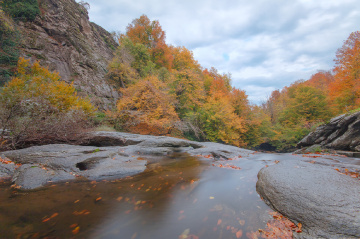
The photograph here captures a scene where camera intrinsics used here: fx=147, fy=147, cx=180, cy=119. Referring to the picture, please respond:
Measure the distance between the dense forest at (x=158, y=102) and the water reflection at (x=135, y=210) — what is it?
4.28 m

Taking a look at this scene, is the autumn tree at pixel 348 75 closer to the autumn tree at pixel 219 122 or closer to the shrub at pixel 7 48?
the autumn tree at pixel 219 122

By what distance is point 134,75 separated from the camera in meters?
19.6

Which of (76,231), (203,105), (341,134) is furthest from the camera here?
(203,105)

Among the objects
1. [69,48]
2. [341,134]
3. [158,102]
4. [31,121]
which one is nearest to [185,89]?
[158,102]

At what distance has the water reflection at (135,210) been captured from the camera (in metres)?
2.39

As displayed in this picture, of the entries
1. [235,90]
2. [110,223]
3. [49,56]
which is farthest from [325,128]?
[49,56]

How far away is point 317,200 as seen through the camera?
2658 mm

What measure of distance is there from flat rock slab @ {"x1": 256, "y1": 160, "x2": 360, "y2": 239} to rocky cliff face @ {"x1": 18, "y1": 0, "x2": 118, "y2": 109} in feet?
61.6

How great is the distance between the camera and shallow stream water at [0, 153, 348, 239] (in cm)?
239

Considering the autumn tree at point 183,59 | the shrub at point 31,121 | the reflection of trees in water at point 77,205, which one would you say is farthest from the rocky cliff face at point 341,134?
the autumn tree at point 183,59

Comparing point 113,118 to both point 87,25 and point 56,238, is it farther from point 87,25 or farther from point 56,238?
point 87,25

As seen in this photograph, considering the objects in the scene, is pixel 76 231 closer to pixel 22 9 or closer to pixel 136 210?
pixel 136 210

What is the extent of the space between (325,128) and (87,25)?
33576 millimetres

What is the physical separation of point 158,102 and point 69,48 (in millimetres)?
13353
